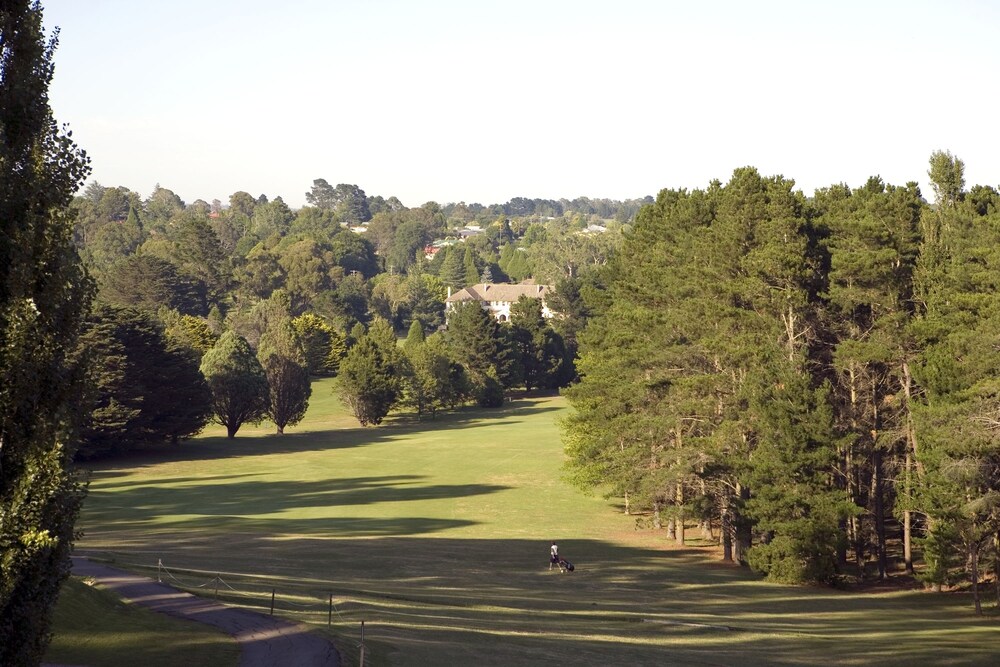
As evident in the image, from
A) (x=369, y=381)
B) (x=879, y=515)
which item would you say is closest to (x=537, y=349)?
(x=369, y=381)

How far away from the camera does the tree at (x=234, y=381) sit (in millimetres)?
95125

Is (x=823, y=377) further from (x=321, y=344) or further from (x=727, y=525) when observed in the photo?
(x=321, y=344)

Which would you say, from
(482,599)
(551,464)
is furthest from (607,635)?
(551,464)

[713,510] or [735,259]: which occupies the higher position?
[735,259]

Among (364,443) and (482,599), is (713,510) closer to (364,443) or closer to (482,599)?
(482,599)

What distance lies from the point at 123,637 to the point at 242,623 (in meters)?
3.10

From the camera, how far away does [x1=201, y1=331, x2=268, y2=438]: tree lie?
9512 centimetres

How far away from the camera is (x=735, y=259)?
2095 inches

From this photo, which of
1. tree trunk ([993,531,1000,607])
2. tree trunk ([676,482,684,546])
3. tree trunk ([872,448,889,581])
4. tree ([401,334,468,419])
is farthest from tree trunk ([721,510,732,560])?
tree ([401,334,468,419])

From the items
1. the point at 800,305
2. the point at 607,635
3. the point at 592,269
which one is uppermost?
the point at 592,269

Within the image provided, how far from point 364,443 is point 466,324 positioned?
38.1m

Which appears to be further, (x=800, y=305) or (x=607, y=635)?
(x=800, y=305)

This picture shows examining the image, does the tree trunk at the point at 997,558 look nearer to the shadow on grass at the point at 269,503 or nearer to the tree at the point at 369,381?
the shadow on grass at the point at 269,503

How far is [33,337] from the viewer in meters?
18.6
